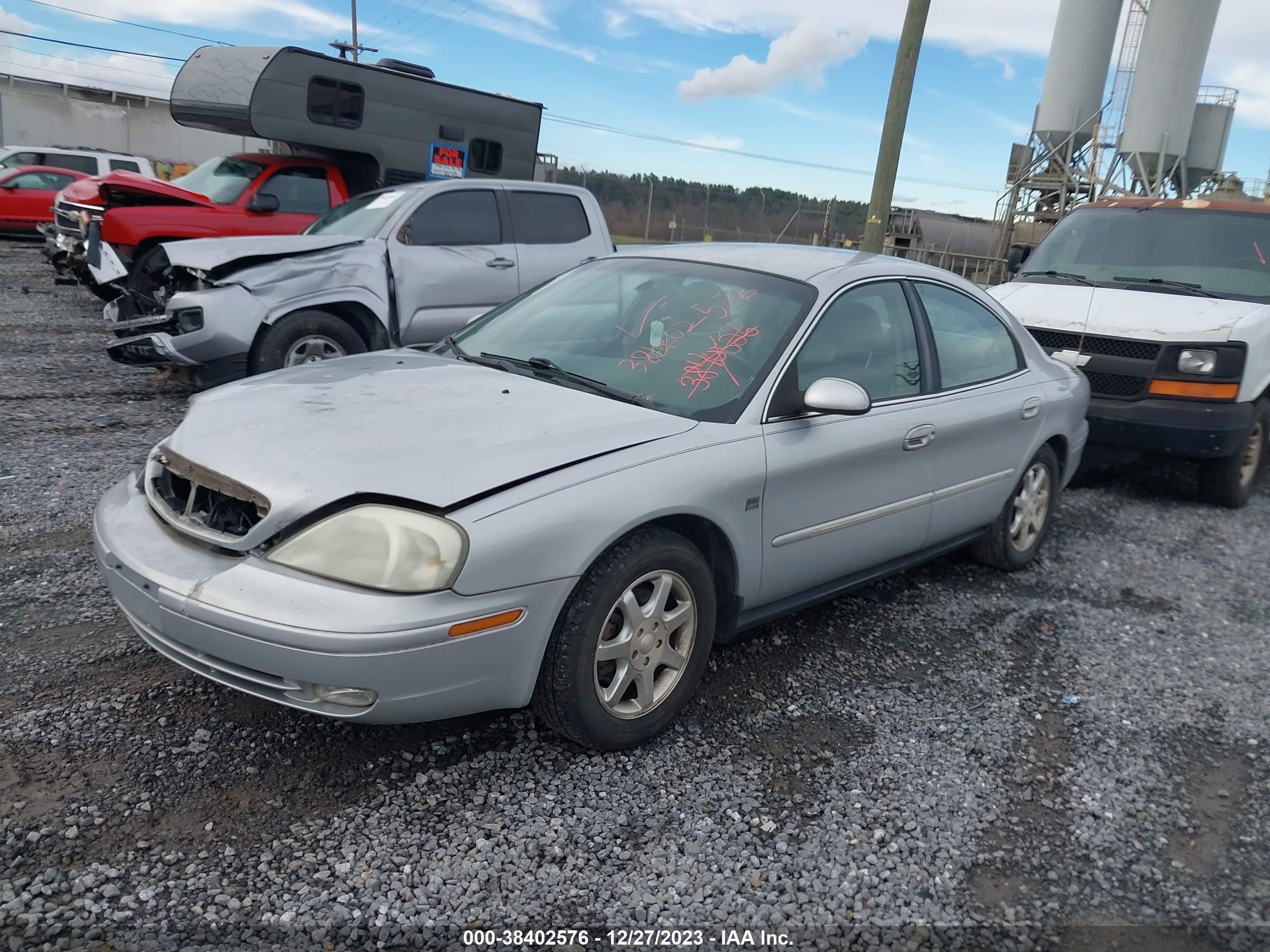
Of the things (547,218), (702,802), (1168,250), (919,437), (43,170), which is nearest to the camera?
(702,802)

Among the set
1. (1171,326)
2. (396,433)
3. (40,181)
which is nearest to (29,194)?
(40,181)

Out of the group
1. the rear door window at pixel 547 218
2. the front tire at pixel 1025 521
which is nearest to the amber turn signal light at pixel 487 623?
the front tire at pixel 1025 521

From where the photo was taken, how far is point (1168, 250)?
7.12m

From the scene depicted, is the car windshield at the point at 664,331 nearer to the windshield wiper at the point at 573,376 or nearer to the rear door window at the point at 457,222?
the windshield wiper at the point at 573,376

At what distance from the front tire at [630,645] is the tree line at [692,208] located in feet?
88.6

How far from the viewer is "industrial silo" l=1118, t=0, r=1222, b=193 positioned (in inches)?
976

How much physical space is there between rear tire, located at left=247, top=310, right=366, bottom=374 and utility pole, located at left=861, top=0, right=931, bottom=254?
4.66 m

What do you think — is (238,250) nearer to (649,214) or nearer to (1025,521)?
(1025,521)

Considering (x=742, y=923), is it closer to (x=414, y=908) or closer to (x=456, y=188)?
(x=414, y=908)

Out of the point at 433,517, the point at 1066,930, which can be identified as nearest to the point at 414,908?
the point at 433,517

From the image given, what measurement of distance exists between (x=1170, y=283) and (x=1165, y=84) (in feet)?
75.0

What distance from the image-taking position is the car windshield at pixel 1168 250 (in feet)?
22.5

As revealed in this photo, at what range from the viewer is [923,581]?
15.9 ft

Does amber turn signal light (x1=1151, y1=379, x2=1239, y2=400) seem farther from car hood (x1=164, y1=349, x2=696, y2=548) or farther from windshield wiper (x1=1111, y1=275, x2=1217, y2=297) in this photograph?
car hood (x1=164, y1=349, x2=696, y2=548)
